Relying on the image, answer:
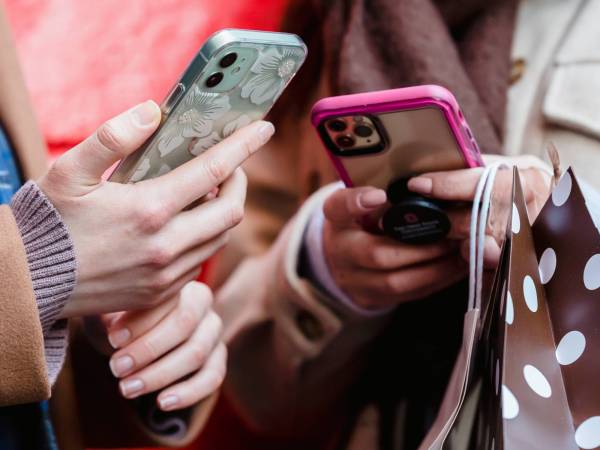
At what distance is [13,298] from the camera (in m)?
0.47

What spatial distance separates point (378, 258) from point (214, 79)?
24 cm

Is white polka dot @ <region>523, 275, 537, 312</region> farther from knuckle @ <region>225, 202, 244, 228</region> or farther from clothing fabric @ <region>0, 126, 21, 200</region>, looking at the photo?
clothing fabric @ <region>0, 126, 21, 200</region>

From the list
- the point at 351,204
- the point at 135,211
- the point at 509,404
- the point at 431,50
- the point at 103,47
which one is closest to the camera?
the point at 509,404

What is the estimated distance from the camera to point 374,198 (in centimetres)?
59

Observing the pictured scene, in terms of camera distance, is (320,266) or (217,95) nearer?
(217,95)

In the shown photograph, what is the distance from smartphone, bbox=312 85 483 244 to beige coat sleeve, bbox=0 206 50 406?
0.73 feet

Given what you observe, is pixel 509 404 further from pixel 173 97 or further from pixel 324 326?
pixel 324 326

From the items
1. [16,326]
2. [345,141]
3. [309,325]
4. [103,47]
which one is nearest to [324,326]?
[309,325]

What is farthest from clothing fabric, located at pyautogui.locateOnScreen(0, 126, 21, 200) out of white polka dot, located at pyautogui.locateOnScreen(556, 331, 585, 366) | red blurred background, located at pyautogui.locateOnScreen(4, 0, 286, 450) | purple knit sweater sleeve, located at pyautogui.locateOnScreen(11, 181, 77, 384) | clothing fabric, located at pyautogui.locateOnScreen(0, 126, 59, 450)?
white polka dot, located at pyautogui.locateOnScreen(556, 331, 585, 366)

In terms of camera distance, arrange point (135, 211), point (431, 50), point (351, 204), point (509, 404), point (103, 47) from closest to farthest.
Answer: point (509, 404) < point (135, 211) < point (351, 204) < point (431, 50) < point (103, 47)

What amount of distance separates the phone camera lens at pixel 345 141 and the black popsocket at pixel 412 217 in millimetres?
51

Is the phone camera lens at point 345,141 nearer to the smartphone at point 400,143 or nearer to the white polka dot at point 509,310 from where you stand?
the smartphone at point 400,143

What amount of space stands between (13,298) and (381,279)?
329mm

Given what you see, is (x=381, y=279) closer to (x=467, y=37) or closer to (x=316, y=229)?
(x=316, y=229)
